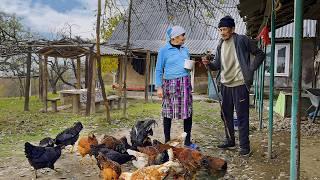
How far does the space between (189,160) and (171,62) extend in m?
1.83

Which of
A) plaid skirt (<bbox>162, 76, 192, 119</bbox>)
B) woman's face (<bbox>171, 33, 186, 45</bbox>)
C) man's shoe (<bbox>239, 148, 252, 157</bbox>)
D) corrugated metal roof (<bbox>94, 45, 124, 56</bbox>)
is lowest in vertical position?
man's shoe (<bbox>239, 148, 252, 157</bbox>)

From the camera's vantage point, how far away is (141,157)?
425cm

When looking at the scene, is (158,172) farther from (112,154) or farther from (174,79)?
(174,79)

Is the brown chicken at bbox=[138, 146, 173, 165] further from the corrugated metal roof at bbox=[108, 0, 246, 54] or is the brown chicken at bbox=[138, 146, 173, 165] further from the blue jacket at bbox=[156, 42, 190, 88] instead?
the corrugated metal roof at bbox=[108, 0, 246, 54]

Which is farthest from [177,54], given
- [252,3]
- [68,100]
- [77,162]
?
[68,100]

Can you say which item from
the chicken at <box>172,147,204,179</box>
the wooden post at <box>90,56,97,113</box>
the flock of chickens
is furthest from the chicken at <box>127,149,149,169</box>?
the wooden post at <box>90,56,97,113</box>

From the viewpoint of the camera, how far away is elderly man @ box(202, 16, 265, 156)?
17.1ft

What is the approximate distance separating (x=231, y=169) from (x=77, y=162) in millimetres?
2101

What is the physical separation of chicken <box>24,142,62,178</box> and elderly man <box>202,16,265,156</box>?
7.93 ft

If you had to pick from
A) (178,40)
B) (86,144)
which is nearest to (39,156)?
(86,144)

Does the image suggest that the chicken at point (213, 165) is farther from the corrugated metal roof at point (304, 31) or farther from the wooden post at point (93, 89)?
the corrugated metal roof at point (304, 31)

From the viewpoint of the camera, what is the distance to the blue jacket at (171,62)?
536 centimetres

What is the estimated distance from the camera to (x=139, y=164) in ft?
14.0

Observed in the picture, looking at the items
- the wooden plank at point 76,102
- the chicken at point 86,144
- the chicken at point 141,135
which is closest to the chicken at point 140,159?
the chicken at point 141,135
